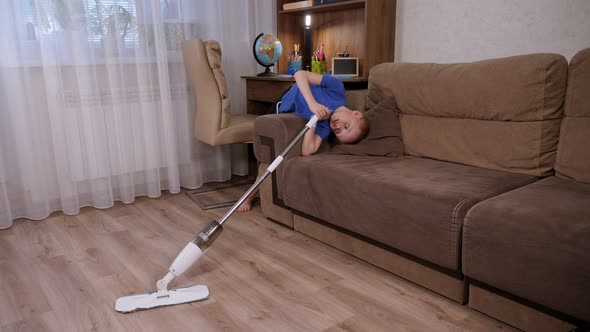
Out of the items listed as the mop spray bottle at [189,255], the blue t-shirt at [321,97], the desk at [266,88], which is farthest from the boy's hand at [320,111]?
the mop spray bottle at [189,255]

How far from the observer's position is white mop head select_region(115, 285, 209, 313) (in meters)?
1.70

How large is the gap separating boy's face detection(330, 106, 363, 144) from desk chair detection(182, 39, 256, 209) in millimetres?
731

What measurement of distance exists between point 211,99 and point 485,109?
60.1 inches

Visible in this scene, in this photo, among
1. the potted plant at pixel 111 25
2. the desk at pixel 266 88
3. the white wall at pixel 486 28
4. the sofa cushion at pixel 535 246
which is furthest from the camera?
the desk at pixel 266 88

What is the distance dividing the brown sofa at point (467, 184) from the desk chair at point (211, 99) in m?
0.39

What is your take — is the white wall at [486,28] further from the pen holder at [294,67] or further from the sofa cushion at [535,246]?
the sofa cushion at [535,246]

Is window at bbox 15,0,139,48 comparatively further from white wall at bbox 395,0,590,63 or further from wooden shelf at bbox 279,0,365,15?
white wall at bbox 395,0,590,63

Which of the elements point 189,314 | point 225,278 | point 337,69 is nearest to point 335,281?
Answer: point 225,278

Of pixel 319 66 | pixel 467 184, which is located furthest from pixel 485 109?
pixel 319 66

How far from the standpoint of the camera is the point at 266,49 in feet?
10.6

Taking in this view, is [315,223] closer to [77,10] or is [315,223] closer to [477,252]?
[477,252]

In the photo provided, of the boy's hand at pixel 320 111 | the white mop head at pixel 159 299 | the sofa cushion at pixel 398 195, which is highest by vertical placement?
the boy's hand at pixel 320 111

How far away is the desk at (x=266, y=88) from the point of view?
297 centimetres

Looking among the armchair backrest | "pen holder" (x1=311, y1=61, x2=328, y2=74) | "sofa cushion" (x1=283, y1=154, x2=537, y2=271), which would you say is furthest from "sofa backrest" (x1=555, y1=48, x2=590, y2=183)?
the armchair backrest
